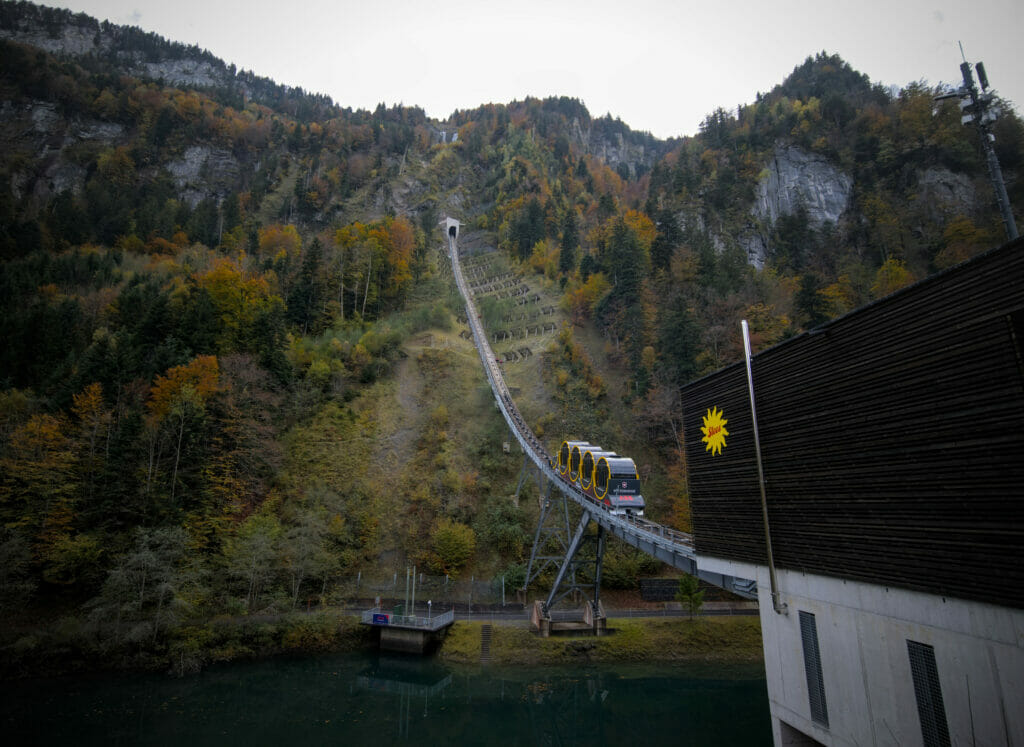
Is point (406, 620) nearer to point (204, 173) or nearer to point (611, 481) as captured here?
point (611, 481)

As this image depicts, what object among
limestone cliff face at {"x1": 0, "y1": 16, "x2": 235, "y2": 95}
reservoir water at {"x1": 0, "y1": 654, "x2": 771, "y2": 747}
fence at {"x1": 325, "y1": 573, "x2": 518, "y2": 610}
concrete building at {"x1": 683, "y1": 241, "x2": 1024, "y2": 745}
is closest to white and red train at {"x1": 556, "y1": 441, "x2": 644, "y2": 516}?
concrete building at {"x1": 683, "y1": 241, "x2": 1024, "y2": 745}

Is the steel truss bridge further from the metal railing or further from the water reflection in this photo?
the water reflection

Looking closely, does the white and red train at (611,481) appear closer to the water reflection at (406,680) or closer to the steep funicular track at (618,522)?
the steep funicular track at (618,522)

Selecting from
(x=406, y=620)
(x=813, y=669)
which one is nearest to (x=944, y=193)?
(x=813, y=669)

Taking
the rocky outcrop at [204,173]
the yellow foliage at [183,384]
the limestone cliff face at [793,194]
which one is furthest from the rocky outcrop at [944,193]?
the rocky outcrop at [204,173]

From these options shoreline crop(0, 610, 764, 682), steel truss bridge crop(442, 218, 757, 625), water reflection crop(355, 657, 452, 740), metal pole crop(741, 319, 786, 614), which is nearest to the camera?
metal pole crop(741, 319, 786, 614)

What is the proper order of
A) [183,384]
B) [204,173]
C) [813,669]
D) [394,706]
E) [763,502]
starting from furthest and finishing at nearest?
[204,173], [183,384], [394,706], [763,502], [813,669]

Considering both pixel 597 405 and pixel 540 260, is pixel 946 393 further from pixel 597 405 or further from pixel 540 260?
pixel 540 260
